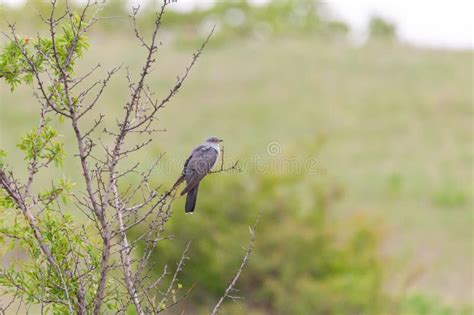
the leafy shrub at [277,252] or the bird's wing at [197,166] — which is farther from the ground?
the bird's wing at [197,166]

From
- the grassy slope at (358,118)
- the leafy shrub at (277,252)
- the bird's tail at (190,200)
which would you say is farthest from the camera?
the grassy slope at (358,118)

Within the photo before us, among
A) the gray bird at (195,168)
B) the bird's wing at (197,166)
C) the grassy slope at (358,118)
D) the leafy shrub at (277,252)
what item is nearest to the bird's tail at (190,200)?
→ the gray bird at (195,168)

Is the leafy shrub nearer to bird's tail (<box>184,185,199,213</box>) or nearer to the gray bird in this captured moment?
the gray bird

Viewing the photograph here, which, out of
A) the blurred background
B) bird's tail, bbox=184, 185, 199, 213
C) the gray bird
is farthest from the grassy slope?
bird's tail, bbox=184, 185, 199, 213

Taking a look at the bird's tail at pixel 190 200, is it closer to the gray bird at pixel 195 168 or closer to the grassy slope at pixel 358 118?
the gray bird at pixel 195 168

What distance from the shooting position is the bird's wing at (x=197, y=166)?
6680 mm

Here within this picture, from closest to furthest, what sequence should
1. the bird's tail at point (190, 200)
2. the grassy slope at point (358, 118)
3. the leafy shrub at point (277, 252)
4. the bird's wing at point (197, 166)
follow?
the bird's wing at point (197, 166)
the bird's tail at point (190, 200)
the leafy shrub at point (277, 252)
the grassy slope at point (358, 118)

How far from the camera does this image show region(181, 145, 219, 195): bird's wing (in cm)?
668

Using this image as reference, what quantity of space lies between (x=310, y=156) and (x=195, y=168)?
1094 centimetres

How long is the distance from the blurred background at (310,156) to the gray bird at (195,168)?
3.88ft

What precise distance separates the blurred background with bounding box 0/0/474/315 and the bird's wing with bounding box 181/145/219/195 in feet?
3.87

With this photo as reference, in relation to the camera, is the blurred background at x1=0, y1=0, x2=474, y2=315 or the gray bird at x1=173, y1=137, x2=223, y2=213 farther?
the blurred background at x1=0, y1=0, x2=474, y2=315

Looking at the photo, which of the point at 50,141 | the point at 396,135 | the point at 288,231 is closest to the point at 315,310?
the point at 288,231

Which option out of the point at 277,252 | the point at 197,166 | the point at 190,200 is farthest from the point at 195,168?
the point at 277,252
